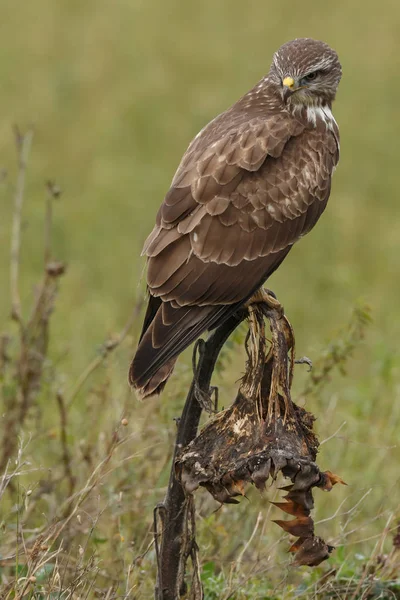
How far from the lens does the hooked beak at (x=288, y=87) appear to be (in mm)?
4523

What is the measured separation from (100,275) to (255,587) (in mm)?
5860

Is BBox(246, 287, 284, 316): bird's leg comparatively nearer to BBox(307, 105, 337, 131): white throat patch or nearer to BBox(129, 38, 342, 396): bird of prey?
BBox(129, 38, 342, 396): bird of prey

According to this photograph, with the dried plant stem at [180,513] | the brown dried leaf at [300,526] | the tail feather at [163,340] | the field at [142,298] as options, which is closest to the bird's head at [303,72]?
the field at [142,298]

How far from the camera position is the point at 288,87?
454cm

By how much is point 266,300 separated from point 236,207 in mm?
466

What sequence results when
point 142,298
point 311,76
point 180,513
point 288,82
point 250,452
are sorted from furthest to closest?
point 142,298, point 311,76, point 288,82, point 180,513, point 250,452

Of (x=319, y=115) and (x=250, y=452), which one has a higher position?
Answer: (x=319, y=115)

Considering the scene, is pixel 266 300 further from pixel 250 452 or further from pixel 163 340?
Result: pixel 250 452

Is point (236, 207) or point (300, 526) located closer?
point (300, 526)

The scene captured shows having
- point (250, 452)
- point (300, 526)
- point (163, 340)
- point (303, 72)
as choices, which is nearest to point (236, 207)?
point (163, 340)

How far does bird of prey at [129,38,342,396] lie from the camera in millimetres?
3889

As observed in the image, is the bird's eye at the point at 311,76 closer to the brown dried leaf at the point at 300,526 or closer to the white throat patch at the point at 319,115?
the white throat patch at the point at 319,115

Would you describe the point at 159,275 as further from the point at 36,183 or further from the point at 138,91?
the point at 138,91

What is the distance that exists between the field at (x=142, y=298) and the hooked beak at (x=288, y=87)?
39.6 inches
